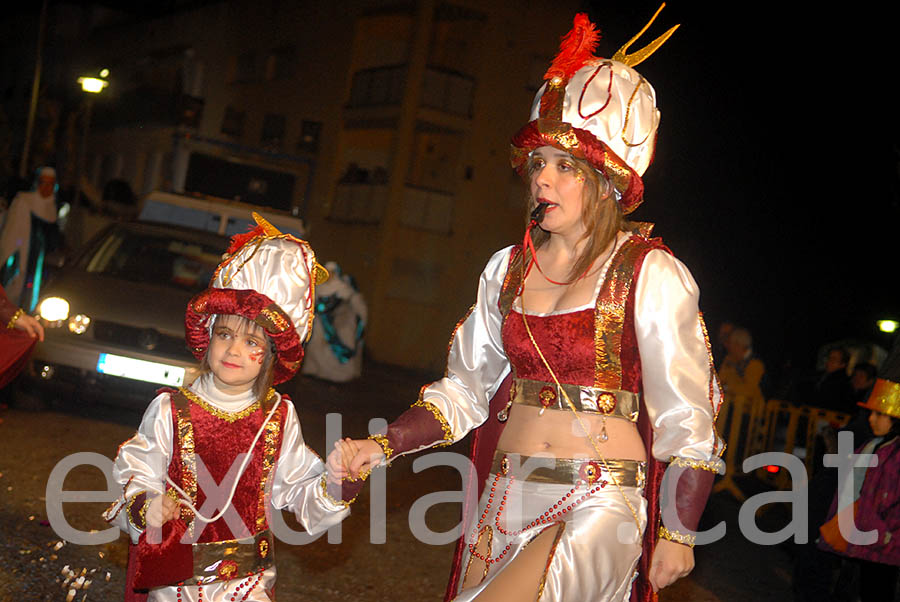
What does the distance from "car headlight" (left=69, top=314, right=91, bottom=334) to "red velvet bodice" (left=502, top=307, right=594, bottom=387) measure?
6.45m

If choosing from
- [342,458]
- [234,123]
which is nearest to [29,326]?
Answer: [342,458]

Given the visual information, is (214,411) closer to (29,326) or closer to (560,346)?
(560,346)

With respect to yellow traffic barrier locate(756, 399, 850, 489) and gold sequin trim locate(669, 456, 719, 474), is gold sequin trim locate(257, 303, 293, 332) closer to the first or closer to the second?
gold sequin trim locate(669, 456, 719, 474)

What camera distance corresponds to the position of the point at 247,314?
3.68 metres

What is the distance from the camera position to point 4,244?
13.0 metres

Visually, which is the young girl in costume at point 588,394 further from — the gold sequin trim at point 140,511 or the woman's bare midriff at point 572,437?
the gold sequin trim at point 140,511

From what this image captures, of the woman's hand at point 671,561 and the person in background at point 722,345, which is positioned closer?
the woman's hand at point 671,561

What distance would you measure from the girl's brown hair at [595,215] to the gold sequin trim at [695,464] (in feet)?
2.09

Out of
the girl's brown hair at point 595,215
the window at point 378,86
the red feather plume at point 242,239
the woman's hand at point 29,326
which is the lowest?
the woman's hand at point 29,326

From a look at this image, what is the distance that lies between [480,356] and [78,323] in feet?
20.4

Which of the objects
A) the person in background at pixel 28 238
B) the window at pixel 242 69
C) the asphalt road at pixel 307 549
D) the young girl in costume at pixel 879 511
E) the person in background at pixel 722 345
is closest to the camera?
the young girl in costume at pixel 879 511

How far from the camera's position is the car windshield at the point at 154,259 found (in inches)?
383

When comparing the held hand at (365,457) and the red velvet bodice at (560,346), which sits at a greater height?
the red velvet bodice at (560,346)

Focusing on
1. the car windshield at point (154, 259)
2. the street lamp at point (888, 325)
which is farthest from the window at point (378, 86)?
the car windshield at point (154, 259)
